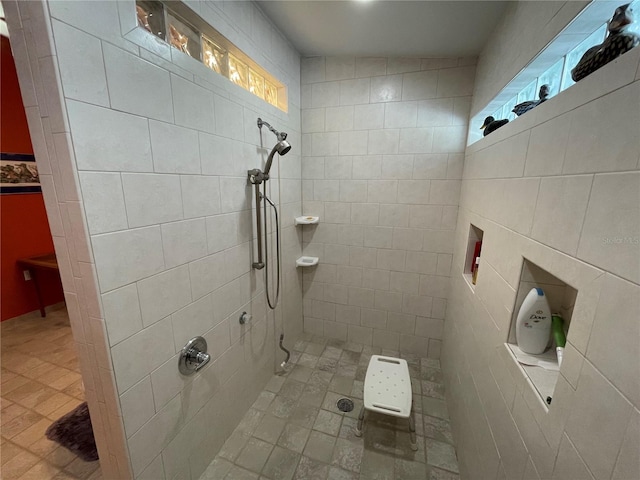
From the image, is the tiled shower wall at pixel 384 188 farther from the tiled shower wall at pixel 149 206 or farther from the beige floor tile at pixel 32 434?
the beige floor tile at pixel 32 434

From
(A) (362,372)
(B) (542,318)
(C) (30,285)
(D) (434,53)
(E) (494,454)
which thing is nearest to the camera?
(B) (542,318)

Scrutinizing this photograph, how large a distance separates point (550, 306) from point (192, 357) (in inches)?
60.4

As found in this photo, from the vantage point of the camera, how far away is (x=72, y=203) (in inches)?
29.2

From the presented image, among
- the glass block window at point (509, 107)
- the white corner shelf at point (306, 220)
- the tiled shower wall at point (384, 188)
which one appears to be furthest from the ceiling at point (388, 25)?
the white corner shelf at point (306, 220)

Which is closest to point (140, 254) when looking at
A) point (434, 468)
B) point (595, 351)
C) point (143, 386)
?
point (143, 386)

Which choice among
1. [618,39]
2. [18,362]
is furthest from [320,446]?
[18,362]

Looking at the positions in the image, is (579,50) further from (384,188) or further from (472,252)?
(384,188)

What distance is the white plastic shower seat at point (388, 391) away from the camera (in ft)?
4.68

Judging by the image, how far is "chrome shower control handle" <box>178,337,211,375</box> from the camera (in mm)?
1142

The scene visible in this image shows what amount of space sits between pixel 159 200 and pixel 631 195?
52.6 inches

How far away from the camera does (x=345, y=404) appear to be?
1.79 meters

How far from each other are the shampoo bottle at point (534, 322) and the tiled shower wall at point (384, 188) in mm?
1210

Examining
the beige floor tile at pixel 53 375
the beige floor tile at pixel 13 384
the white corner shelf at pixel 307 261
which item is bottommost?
the beige floor tile at pixel 53 375

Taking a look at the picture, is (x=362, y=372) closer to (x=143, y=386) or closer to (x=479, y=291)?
(x=479, y=291)
